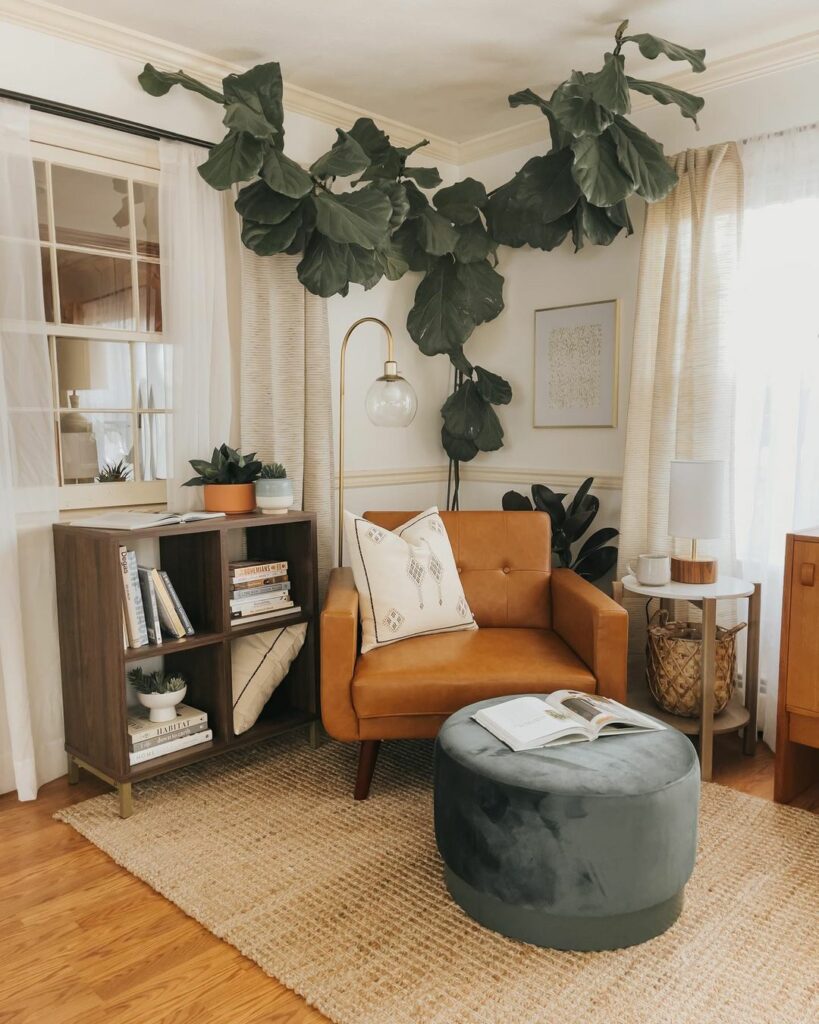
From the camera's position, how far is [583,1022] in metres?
1.62

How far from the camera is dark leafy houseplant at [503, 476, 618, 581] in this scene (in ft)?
11.1

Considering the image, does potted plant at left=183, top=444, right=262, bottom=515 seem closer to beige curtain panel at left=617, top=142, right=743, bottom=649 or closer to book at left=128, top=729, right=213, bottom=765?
book at left=128, top=729, right=213, bottom=765

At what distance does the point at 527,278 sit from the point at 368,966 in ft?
9.66

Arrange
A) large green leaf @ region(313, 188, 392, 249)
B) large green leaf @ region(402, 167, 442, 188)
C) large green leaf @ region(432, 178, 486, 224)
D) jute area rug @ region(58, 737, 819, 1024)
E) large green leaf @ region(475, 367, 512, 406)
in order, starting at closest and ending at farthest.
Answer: jute area rug @ region(58, 737, 819, 1024)
large green leaf @ region(313, 188, 392, 249)
large green leaf @ region(402, 167, 442, 188)
large green leaf @ region(432, 178, 486, 224)
large green leaf @ region(475, 367, 512, 406)

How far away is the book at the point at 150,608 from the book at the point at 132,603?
2cm

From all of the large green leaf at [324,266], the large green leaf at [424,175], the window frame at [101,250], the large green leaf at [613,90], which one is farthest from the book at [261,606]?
the large green leaf at [613,90]

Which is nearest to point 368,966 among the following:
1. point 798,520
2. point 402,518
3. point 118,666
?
point 118,666

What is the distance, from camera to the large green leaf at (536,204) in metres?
3.12

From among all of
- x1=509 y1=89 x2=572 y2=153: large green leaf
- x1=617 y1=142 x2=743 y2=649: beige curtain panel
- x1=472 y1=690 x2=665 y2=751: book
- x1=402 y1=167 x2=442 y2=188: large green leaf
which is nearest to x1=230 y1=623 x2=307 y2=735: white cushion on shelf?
x1=472 y1=690 x2=665 y2=751: book

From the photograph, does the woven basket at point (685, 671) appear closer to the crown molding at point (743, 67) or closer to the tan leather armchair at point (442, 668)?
the tan leather armchair at point (442, 668)

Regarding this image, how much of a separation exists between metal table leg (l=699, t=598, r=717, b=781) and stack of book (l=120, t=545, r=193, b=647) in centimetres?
168

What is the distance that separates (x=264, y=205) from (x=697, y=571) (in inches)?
78.0

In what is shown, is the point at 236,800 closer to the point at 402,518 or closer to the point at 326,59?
the point at 402,518

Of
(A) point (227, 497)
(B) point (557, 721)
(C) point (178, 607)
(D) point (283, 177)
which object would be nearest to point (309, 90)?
(D) point (283, 177)
